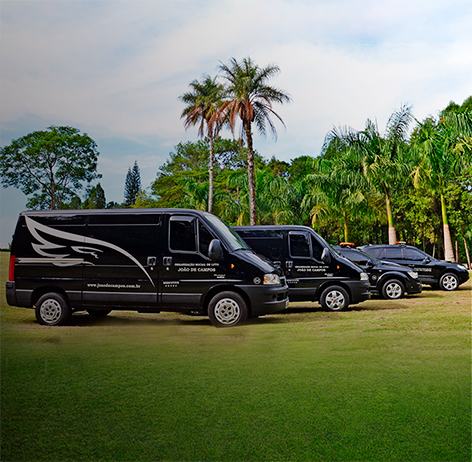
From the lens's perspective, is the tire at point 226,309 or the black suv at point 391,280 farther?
the black suv at point 391,280

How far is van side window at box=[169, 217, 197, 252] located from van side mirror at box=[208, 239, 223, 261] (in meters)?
0.49

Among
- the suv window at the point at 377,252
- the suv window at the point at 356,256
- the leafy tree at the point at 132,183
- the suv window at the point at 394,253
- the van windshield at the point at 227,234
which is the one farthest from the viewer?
the leafy tree at the point at 132,183

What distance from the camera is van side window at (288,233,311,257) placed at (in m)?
12.9

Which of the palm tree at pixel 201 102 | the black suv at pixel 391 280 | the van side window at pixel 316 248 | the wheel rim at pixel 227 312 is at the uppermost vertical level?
the palm tree at pixel 201 102

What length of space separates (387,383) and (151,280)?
18.8 ft

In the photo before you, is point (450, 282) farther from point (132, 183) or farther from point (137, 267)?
point (132, 183)

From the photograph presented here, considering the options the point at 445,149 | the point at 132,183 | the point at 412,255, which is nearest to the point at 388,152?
the point at 445,149

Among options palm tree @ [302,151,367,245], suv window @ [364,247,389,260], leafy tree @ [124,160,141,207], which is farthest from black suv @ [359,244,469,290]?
leafy tree @ [124,160,141,207]

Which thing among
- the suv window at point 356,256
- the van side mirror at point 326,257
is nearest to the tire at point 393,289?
the suv window at point 356,256

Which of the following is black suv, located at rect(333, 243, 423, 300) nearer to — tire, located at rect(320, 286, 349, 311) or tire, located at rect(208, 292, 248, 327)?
tire, located at rect(320, 286, 349, 311)

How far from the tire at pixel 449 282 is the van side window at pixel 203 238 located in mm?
11931

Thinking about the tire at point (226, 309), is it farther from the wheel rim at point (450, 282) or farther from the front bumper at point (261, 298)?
the wheel rim at point (450, 282)

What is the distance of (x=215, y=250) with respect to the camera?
9922 millimetres

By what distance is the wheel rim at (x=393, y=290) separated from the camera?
15.9 meters
